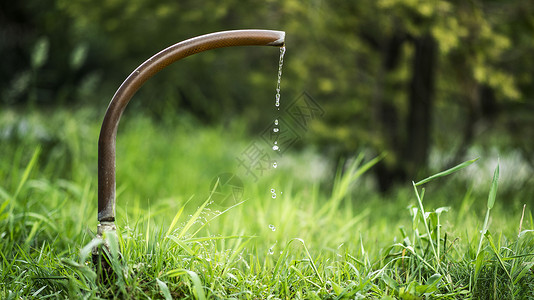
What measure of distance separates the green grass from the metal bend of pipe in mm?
122

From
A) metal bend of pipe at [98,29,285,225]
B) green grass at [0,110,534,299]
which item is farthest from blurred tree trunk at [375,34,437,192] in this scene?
metal bend of pipe at [98,29,285,225]

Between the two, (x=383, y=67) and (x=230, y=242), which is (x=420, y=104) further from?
(x=230, y=242)

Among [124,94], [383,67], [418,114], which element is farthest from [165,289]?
[383,67]

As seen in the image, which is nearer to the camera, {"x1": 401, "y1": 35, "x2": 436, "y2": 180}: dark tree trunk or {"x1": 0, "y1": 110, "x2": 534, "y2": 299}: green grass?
{"x1": 0, "y1": 110, "x2": 534, "y2": 299}: green grass

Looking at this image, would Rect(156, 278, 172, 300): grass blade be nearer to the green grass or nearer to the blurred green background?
the green grass

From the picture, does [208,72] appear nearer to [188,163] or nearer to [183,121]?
[183,121]

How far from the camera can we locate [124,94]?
1202mm

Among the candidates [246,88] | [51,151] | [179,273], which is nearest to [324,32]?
[51,151]

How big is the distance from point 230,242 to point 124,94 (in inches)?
35.7

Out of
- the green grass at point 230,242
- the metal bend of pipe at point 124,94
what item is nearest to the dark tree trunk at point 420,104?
the green grass at point 230,242

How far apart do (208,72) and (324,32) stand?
3.33 m

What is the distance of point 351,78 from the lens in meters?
4.56

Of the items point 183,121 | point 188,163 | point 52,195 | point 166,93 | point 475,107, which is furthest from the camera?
point 166,93

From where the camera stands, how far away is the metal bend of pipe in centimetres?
120
